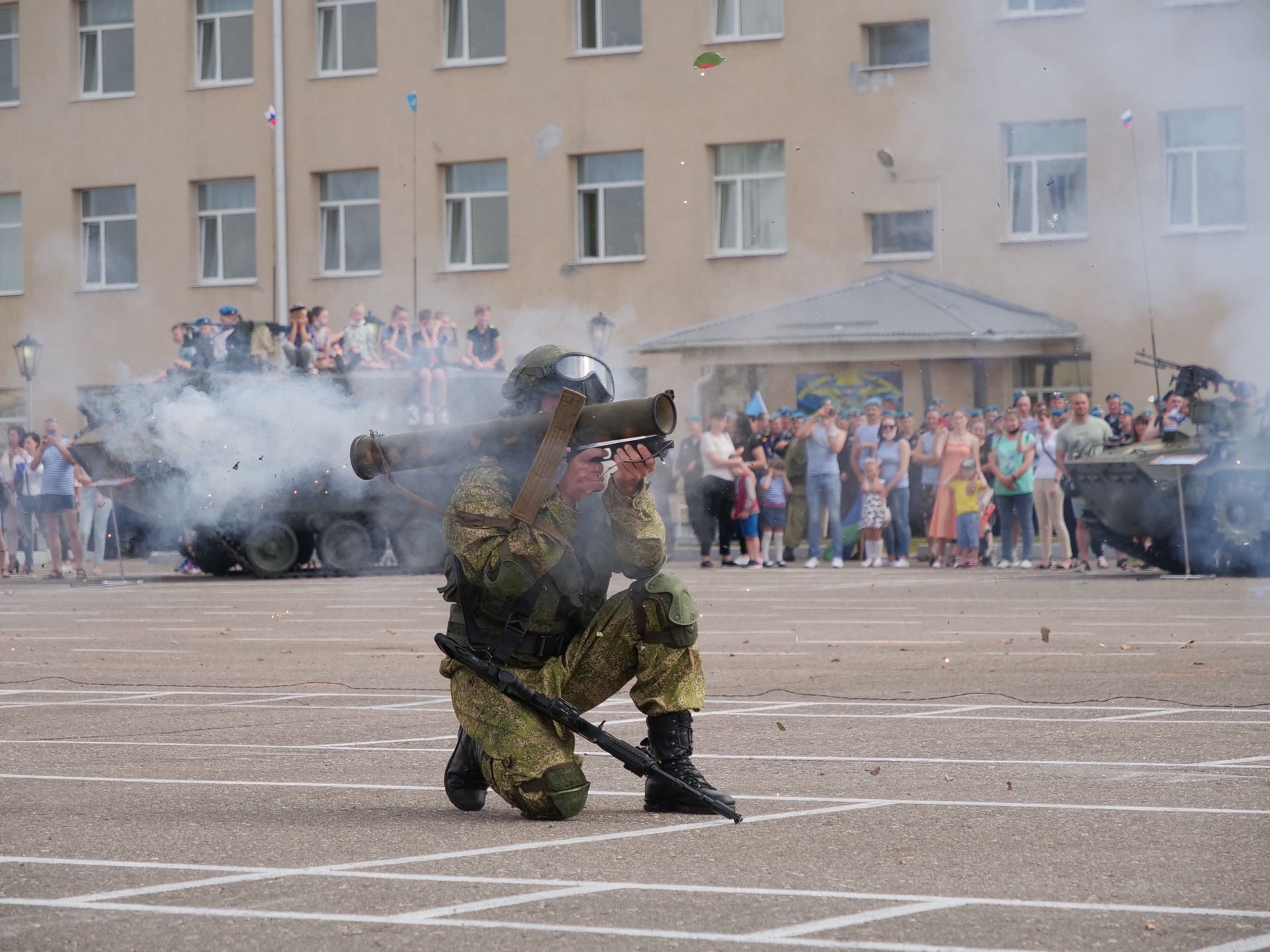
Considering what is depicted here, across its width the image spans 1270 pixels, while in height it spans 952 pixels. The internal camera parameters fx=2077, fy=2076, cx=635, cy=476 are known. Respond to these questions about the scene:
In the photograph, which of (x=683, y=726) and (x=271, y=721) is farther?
(x=271, y=721)

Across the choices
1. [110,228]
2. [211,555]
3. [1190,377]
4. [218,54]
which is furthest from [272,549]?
[218,54]

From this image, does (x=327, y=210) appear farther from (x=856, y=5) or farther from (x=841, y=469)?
(x=856, y=5)

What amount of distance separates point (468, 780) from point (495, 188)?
25244 millimetres

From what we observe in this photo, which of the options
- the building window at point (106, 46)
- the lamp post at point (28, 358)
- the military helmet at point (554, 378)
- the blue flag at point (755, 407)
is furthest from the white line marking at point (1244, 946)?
the building window at point (106, 46)

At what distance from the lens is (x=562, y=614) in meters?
6.54

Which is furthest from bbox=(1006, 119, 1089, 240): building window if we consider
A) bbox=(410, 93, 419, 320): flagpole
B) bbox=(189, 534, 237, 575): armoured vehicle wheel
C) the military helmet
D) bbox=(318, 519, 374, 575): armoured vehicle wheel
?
bbox=(410, 93, 419, 320): flagpole

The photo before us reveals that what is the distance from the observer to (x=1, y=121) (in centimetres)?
3139

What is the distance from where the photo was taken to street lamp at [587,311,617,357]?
24.2 m

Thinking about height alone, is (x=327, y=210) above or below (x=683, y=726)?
above

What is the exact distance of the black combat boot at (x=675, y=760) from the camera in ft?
20.9

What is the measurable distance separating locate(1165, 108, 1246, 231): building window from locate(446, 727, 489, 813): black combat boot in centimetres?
530

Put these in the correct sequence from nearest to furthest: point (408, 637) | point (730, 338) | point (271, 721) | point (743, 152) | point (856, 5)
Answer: point (271, 721), point (408, 637), point (856, 5), point (730, 338), point (743, 152)

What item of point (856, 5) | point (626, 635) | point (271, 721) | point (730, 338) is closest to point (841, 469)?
point (730, 338)

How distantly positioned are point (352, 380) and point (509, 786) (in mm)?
13328
